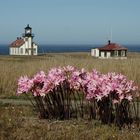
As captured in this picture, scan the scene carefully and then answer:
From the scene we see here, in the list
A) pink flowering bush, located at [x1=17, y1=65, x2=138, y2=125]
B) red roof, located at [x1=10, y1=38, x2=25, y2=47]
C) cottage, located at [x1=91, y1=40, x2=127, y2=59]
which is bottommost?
pink flowering bush, located at [x1=17, y1=65, x2=138, y2=125]

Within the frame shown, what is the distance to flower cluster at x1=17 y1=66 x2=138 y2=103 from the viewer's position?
8336mm

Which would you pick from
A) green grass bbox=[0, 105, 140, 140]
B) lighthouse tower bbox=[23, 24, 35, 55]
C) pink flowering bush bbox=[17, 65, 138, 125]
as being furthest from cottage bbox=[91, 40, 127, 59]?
green grass bbox=[0, 105, 140, 140]

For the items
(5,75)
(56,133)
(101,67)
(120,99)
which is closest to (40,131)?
(56,133)

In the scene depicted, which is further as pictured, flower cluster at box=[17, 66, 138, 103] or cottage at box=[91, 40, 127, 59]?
cottage at box=[91, 40, 127, 59]

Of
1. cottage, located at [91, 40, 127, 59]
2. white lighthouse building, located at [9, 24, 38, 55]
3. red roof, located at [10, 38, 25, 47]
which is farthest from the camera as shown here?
red roof, located at [10, 38, 25, 47]

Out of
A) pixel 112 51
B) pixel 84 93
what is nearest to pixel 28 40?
pixel 112 51

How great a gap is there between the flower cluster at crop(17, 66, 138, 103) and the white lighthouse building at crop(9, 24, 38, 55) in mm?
75340

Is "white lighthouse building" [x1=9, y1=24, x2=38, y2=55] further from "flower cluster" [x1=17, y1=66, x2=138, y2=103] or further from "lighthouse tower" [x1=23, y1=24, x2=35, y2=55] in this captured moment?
→ "flower cluster" [x1=17, y1=66, x2=138, y2=103]

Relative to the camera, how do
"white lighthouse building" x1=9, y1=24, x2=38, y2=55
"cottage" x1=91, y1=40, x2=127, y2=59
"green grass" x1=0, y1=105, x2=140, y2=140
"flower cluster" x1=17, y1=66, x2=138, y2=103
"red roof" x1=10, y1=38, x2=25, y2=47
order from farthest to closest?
"red roof" x1=10, y1=38, x2=25, y2=47 < "white lighthouse building" x1=9, y1=24, x2=38, y2=55 < "cottage" x1=91, y1=40, x2=127, y2=59 < "flower cluster" x1=17, y1=66, x2=138, y2=103 < "green grass" x1=0, y1=105, x2=140, y2=140

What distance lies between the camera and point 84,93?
9.15 metres

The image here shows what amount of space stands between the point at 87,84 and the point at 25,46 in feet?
279

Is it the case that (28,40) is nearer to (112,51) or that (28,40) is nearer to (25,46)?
Answer: (25,46)

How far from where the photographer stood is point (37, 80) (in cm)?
913

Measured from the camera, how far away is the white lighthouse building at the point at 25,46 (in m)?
87.3
